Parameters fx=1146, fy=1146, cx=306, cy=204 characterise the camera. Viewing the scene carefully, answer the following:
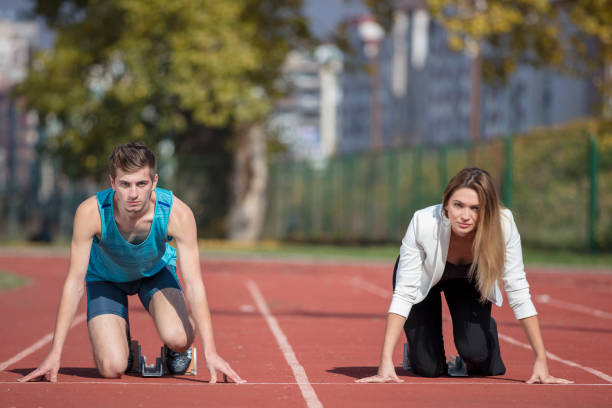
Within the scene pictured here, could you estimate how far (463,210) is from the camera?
680 cm

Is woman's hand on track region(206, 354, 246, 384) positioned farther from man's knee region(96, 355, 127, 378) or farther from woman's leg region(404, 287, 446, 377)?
woman's leg region(404, 287, 446, 377)

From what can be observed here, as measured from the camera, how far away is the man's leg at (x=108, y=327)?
7.22 m

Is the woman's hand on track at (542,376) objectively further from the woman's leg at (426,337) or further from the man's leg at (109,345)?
the man's leg at (109,345)

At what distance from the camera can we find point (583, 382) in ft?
24.1

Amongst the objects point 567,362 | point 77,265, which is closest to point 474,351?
point 567,362

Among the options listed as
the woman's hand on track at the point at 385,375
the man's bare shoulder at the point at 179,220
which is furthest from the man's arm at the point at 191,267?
the woman's hand on track at the point at 385,375

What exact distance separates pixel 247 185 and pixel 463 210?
90.7 ft

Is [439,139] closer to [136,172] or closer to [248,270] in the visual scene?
[248,270]

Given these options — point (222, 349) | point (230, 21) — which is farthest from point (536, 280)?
point (230, 21)

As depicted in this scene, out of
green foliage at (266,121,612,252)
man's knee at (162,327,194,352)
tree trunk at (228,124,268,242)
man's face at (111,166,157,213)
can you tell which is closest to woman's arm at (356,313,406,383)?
man's knee at (162,327,194,352)

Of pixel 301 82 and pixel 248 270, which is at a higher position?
pixel 301 82

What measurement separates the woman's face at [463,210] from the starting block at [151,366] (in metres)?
1.89

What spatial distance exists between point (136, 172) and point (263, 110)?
23776 mm

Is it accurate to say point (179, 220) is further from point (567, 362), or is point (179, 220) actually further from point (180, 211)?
point (567, 362)
